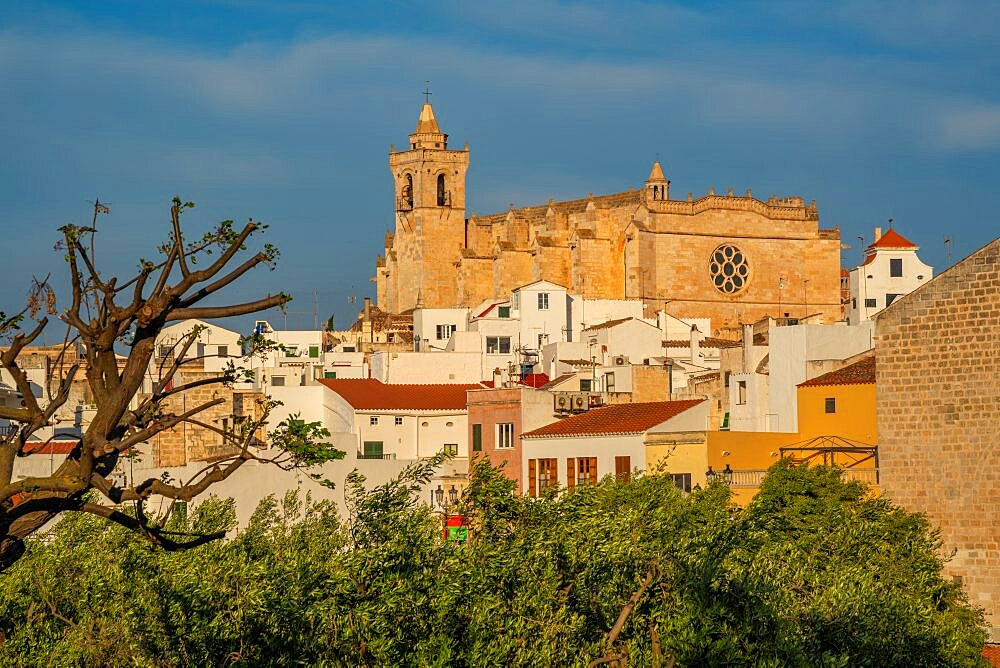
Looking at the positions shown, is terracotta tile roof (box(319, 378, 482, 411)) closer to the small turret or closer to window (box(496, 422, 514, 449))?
window (box(496, 422, 514, 449))

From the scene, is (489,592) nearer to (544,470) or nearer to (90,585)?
(90,585)

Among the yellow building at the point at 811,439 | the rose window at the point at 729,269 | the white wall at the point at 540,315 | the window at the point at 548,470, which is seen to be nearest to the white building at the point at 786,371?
the yellow building at the point at 811,439

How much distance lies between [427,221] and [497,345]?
84.5ft

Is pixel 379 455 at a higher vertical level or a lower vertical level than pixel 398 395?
lower

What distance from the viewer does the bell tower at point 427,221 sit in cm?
9662

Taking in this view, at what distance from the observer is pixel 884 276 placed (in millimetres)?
70875

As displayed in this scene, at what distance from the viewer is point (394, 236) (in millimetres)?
101750

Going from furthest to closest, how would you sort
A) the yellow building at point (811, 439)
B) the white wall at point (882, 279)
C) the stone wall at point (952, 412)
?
the white wall at point (882, 279) → the yellow building at point (811, 439) → the stone wall at point (952, 412)

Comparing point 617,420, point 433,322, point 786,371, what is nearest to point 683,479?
point 617,420

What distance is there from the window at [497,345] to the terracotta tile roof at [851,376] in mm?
25174

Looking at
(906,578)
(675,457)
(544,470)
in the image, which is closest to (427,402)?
(544,470)

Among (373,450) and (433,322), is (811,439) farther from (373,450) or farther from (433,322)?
(433,322)

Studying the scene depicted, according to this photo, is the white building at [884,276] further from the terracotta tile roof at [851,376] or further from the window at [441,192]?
the window at [441,192]

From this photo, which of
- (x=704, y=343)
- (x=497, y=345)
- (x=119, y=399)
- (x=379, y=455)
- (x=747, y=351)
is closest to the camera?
(x=119, y=399)
